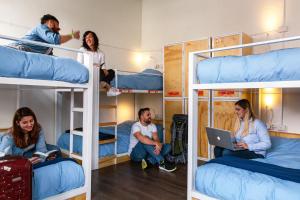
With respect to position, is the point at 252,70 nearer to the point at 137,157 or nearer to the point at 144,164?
the point at 144,164

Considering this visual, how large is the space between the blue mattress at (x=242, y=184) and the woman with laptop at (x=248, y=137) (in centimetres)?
18

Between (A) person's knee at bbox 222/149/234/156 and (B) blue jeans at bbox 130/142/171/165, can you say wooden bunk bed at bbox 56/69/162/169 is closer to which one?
(B) blue jeans at bbox 130/142/171/165

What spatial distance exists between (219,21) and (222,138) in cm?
292

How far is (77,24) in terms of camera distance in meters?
5.04

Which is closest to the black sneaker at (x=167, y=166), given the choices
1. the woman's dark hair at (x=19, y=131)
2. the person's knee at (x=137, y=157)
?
the person's knee at (x=137, y=157)

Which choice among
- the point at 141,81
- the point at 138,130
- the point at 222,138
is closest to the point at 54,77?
the point at 222,138

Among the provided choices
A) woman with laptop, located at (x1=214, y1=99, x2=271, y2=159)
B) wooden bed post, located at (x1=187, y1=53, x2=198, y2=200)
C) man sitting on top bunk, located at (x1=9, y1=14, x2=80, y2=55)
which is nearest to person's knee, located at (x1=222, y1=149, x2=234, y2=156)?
woman with laptop, located at (x1=214, y1=99, x2=271, y2=159)

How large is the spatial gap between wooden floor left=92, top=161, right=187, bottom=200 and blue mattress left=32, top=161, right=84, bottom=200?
50 cm

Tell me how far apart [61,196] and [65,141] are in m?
2.06

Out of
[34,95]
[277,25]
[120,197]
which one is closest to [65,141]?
[34,95]

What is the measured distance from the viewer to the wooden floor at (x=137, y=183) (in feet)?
9.46

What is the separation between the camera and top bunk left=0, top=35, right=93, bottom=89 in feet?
6.37

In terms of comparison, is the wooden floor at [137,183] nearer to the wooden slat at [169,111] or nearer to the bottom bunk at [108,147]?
the bottom bunk at [108,147]

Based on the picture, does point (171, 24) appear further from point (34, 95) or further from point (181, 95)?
point (34, 95)
